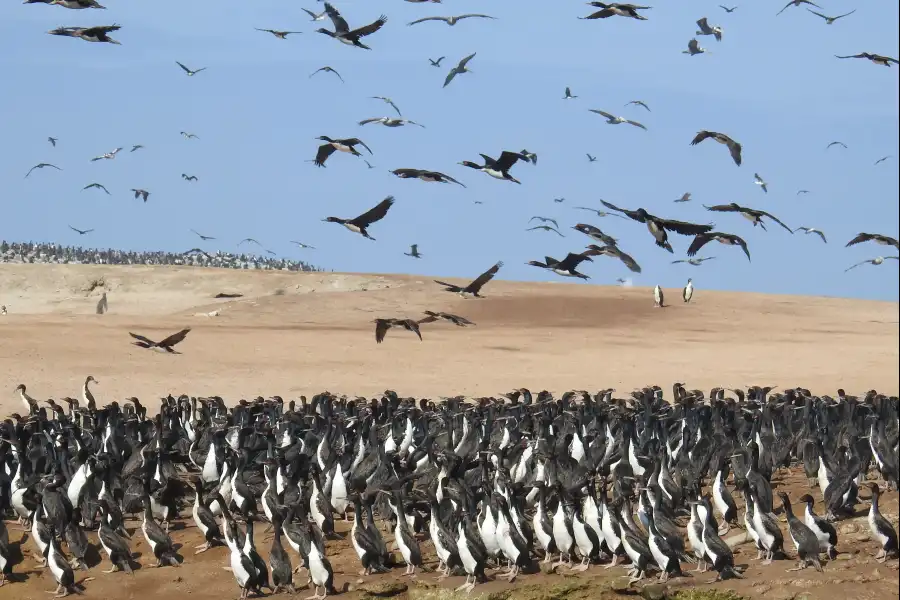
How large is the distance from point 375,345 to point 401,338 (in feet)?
7.51

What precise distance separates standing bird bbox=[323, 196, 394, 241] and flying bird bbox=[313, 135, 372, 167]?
0.84 meters

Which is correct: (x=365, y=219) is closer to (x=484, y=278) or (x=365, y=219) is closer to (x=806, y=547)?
(x=484, y=278)

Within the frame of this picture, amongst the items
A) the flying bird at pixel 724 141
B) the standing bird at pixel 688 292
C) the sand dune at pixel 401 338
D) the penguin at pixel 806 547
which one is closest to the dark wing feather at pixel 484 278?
the flying bird at pixel 724 141

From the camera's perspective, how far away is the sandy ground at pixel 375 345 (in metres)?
34.5

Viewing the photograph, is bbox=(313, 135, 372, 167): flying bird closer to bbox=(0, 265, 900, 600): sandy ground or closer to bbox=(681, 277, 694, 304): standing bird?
bbox=(0, 265, 900, 600): sandy ground

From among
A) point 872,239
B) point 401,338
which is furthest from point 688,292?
point 872,239

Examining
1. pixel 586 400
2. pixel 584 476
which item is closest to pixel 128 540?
pixel 584 476

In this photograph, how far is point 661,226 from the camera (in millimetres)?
17922

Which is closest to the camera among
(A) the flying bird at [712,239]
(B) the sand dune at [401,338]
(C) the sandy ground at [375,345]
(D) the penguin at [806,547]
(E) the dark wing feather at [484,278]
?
(D) the penguin at [806,547]

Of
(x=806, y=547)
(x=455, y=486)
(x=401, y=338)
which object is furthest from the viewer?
(x=401, y=338)

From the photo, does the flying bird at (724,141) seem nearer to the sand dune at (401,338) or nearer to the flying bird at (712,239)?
the flying bird at (712,239)

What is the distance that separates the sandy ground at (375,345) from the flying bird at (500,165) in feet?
20.0

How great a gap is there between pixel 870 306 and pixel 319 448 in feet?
150

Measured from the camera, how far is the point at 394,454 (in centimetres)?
2098
